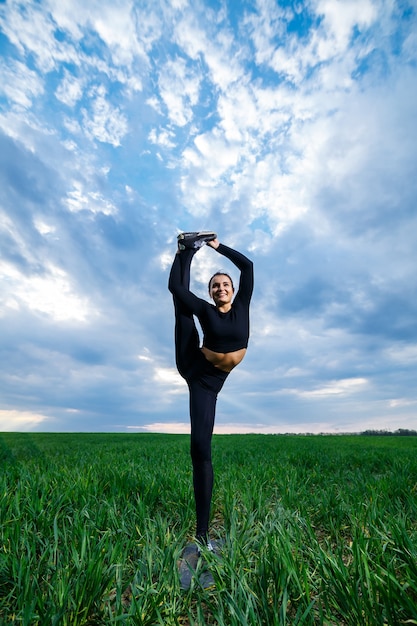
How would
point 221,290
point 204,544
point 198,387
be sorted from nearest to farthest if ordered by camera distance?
point 204,544 < point 198,387 < point 221,290

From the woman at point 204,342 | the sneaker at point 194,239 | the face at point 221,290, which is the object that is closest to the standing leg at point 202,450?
the woman at point 204,342

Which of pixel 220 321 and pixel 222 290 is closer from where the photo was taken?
pixel 220 321

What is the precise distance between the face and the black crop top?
10 centimetres

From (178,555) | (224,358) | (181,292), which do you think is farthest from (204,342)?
(178,555)

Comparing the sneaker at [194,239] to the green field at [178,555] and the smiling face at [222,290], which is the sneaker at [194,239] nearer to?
the smiling face at [222,290]

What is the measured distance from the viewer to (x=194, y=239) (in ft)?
13.7

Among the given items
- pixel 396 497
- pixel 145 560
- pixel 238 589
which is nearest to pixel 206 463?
pixel 145 560

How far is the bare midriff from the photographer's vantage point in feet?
12.8

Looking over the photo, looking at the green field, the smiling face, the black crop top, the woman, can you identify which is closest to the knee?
the woman

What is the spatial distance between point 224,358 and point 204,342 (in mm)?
262

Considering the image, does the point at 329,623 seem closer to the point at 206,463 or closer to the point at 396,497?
the point at 206,463

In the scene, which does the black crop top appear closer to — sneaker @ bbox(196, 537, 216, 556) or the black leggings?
the black leggings

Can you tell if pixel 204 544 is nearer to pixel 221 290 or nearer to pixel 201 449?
pixel 201 449

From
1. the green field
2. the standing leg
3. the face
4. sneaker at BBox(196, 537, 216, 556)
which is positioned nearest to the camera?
the green field
